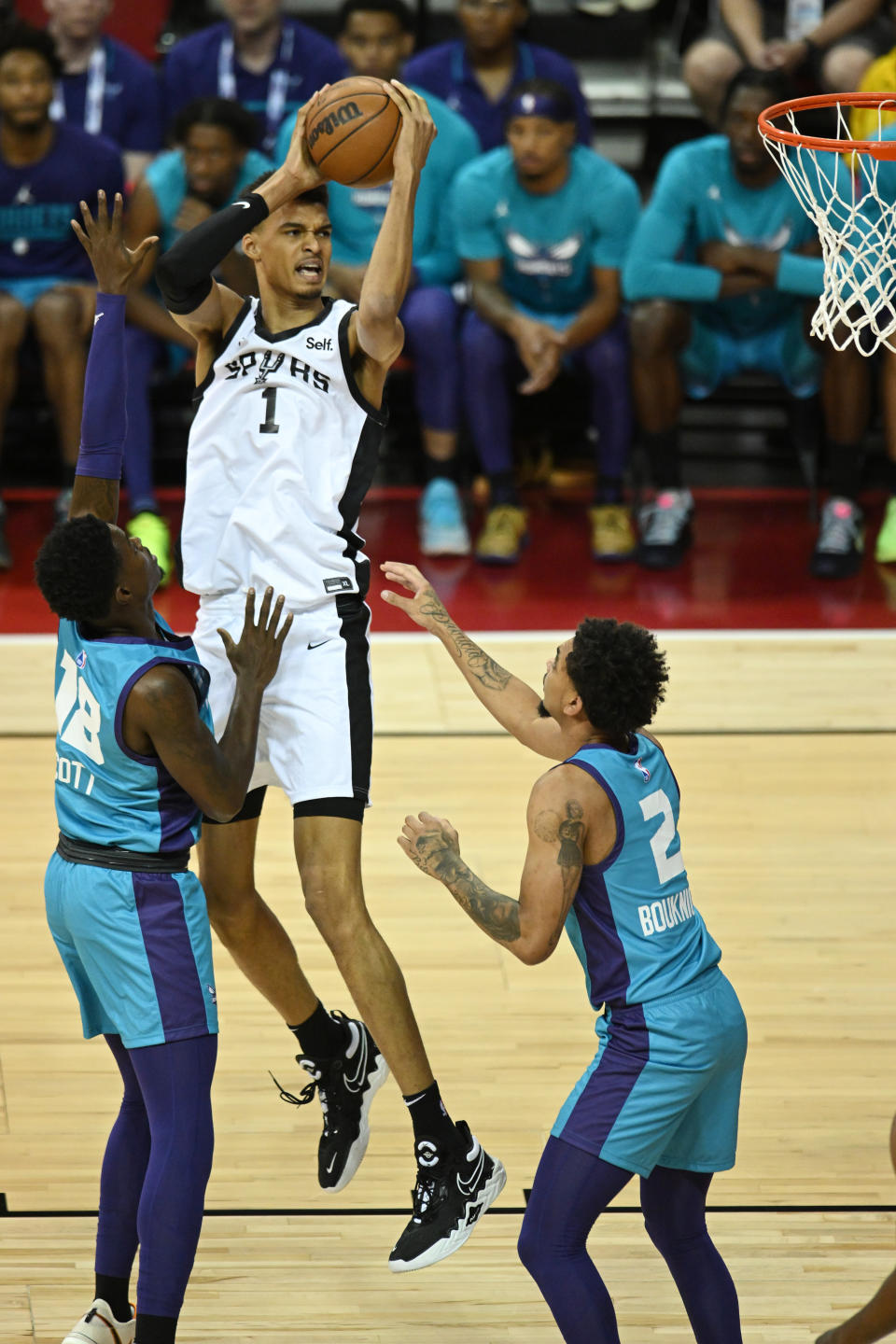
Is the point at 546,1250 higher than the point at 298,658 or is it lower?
lower

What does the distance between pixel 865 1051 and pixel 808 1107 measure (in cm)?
30

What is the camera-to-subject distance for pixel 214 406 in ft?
12.1

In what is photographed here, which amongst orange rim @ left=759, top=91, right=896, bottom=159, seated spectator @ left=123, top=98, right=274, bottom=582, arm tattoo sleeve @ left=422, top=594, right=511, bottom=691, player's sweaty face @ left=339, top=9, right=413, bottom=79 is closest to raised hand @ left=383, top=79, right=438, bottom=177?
orange rim @ left=759, top=91, right=896, bottom=159

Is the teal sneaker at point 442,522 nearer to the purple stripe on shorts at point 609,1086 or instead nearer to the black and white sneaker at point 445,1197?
the black and white sneaker at point 445,1197

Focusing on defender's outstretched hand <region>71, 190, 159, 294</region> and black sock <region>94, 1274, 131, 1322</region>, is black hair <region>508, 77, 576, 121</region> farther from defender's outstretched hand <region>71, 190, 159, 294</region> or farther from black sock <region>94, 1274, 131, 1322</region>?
black sock <region>94, 1274, 131, 1322</region>

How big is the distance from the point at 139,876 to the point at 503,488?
4.57 m

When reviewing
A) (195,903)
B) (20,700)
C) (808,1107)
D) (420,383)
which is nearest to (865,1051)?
(808,1107)

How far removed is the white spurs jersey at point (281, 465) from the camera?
3.63 metres

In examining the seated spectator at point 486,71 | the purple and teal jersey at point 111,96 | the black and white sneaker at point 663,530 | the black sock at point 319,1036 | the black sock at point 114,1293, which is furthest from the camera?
the purple and teal jersey at point 111,96

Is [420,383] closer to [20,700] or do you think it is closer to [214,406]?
[20,700]

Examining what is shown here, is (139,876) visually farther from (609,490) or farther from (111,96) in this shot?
(111,96)

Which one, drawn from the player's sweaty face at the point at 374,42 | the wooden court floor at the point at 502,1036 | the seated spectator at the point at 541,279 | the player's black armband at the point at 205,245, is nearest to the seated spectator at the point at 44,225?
the player's sweaty face at the point at 374,42

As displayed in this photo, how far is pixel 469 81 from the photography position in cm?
777

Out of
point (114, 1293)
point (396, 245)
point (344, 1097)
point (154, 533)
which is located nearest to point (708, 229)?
point (154, 533)
